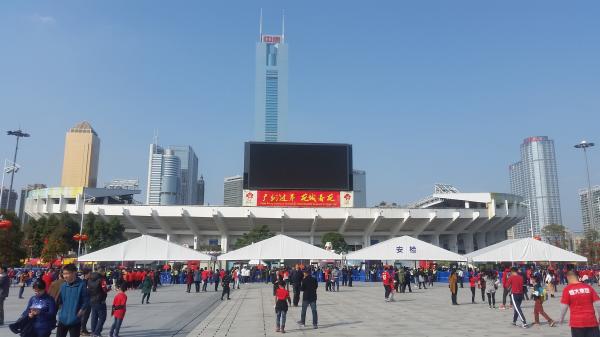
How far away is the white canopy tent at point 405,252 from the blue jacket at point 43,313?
861 inches

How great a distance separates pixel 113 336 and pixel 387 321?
24.2 ft

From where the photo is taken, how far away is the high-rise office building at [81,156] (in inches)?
5527

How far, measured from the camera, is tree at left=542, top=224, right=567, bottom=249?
265 ft

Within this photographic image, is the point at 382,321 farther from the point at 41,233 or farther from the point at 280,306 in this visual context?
the point at 41,233

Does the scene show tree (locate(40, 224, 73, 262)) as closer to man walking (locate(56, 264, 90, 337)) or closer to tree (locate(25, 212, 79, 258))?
tree (locate(25, 212, 79, 258))

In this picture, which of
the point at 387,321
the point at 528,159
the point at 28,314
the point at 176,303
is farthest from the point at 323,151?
the point at 528,159

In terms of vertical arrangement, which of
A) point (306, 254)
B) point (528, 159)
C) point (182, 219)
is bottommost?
point (306, 254)

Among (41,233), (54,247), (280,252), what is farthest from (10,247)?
(280,252)

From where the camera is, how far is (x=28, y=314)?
255 inches

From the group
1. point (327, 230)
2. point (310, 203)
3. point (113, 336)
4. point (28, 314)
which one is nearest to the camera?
point (28, 314)

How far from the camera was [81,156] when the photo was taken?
145875mm

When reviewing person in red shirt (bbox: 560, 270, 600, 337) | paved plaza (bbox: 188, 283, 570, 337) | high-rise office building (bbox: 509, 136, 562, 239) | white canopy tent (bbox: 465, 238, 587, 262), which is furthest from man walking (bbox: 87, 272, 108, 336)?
high-rise office building (bbox: 509, 136, 562, 239)

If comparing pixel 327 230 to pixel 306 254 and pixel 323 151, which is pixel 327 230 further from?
pixel 306 254

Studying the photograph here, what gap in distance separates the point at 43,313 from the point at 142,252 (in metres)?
20.0
